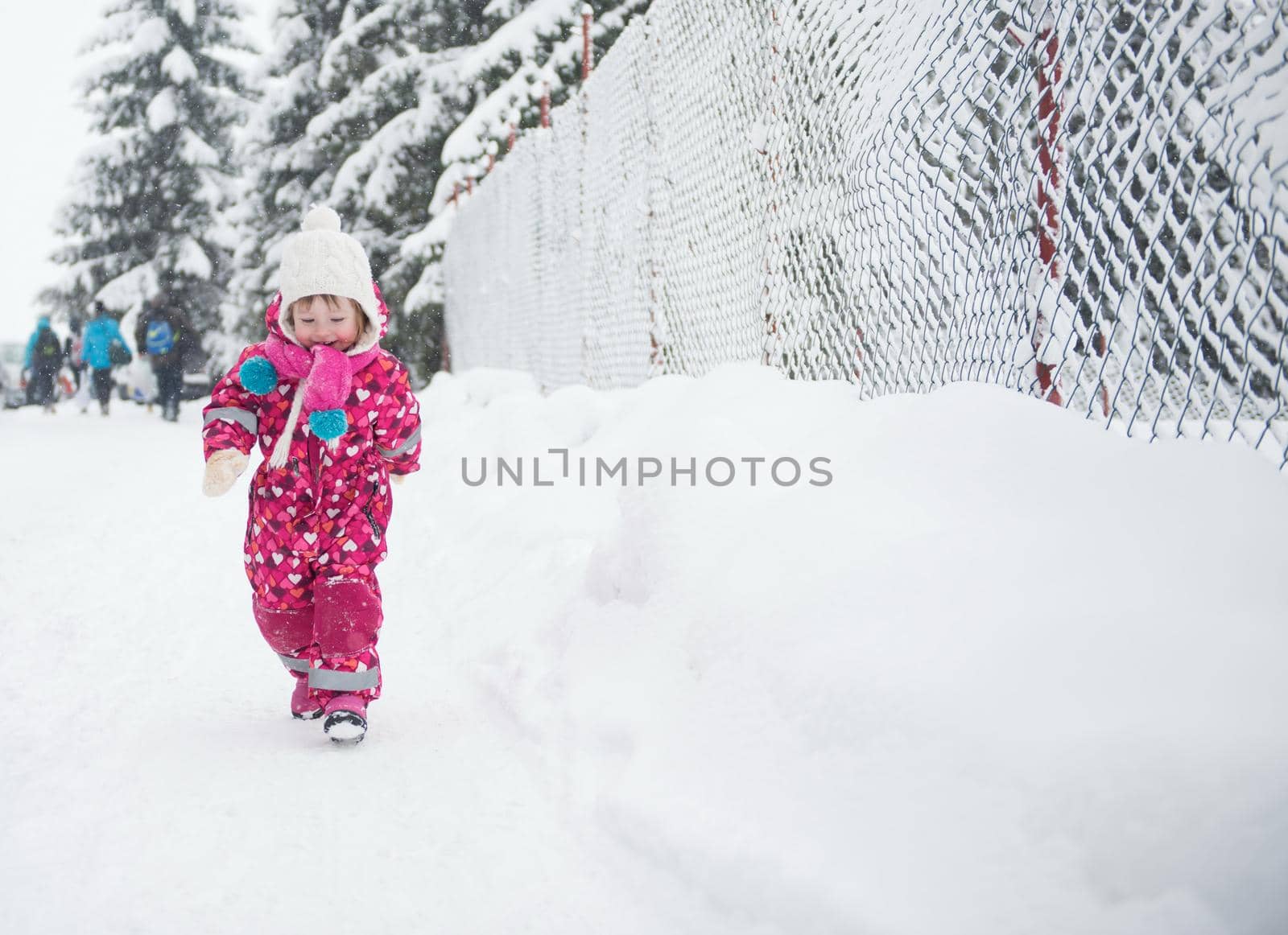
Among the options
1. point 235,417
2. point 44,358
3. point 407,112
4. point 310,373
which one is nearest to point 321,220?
point 310,373

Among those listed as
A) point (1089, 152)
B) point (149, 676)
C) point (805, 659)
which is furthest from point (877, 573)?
point (149, 676)

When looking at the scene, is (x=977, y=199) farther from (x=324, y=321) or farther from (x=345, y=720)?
(x=345, y=720)

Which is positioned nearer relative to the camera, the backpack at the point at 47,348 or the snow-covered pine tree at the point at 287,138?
the backpack at the point at 47,348

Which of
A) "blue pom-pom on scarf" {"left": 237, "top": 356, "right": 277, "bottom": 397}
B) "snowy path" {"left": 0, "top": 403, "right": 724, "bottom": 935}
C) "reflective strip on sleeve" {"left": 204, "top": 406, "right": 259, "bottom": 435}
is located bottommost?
"snowy path" {"left": 0, "top": 403, "right": 724, "bottom": 935}

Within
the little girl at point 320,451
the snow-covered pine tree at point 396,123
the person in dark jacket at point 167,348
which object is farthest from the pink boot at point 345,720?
the person in dark jacket at point 167,348

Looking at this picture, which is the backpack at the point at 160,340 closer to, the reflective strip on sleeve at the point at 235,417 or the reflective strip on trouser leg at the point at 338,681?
the reflective strip on sleeve at the point at 235,417

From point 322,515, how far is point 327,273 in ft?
2.20

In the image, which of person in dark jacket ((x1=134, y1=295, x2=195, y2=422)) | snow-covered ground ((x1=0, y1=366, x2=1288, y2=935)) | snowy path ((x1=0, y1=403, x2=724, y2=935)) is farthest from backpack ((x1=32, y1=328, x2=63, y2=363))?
snow-covered ground ((x1=0, y1=366, x2=1288, y2=935))

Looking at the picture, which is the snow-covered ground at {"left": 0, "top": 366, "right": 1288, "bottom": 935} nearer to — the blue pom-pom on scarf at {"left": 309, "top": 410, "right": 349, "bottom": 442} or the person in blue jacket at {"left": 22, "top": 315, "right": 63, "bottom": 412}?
the blue pom-pom on scarf at {"left": 309, "top": 410, "right": 349, "bottom": 442}

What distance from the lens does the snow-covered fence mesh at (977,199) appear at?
1979 mm

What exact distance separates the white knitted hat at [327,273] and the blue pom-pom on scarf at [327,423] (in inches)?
8.8

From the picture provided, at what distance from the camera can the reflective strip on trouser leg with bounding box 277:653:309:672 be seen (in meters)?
2.79

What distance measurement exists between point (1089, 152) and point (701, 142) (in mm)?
2615

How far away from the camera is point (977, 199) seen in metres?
2.77
